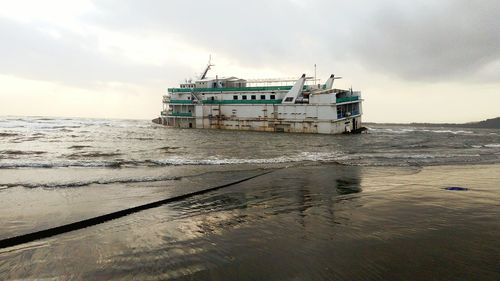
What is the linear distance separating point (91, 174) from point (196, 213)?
753 cm

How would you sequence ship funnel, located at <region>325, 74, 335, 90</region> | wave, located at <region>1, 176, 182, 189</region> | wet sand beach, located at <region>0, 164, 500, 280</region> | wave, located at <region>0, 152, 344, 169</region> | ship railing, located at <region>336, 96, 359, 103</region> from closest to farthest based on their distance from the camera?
wet sand beach, located at <region>0, 164, 500, 280</region> < wave, located at <region>1, 176, 182, 189</region> < wave, located at <region>0, 152, 344, 169</region> < ship railing, located at <region>336, 96, 359, 103</region> < ship funnel, located at <region>325, 74, 335, 90</region>

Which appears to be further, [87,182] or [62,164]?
[62,164]

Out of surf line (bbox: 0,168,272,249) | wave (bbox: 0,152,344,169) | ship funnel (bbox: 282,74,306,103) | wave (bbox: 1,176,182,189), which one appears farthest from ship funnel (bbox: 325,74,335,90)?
surf line (bbox: 0,168,272,249)

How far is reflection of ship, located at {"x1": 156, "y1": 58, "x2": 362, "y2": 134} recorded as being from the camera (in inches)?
1656

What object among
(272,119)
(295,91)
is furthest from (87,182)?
(272,119)

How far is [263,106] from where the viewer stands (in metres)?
47.1

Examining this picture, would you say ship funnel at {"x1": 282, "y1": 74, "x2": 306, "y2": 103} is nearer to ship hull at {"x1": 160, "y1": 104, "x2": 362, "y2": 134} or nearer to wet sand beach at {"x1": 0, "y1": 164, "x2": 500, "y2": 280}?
ship hull at {"x1": 160, "y1": 104, "x2": 362, "y2": 134}

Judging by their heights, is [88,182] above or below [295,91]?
below

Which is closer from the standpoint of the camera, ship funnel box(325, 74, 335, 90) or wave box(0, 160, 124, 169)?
wave box(0, 160, 124, 169)

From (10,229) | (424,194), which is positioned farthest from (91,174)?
(424,194)

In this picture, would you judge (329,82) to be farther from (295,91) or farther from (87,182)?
(87,182)

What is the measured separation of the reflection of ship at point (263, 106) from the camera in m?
42.1

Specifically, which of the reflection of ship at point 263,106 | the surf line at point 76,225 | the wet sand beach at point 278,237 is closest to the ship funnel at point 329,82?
the reflection of ship at point 263,106

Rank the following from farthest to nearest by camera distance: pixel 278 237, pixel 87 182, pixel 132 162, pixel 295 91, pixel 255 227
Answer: pixel 295 91, pixel 132 162, pixel 87 182, pixel 255 227, pixel 278 237
